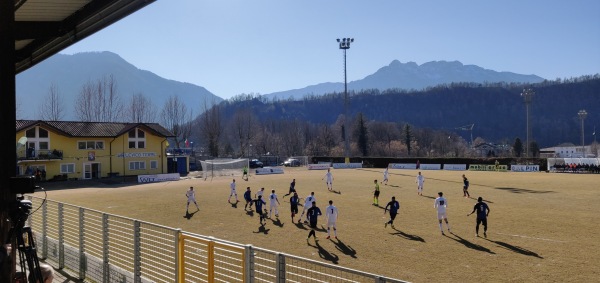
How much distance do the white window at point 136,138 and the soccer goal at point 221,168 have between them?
9330mm

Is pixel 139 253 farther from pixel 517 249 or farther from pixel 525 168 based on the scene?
pixel 525 168

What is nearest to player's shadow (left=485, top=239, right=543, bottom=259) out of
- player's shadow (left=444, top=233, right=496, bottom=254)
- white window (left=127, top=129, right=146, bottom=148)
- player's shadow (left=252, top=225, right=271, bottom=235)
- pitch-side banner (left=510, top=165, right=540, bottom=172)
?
player's shadow (left=444, top=233, right=496, bottom=254)

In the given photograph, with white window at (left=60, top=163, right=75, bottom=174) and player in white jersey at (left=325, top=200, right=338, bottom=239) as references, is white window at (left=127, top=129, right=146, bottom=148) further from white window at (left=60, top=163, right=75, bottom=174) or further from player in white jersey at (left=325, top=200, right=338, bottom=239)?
player in white jersey at (left=325, top=200, right=338, bottom=239)

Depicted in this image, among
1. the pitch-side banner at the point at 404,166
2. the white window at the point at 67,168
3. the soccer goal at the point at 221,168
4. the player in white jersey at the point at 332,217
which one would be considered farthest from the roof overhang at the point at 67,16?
the pitch-side banner at the point at 404,166

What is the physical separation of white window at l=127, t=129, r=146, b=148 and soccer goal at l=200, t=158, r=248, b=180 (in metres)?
9.33

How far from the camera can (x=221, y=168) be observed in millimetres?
58469

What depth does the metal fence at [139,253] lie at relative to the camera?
685 cm

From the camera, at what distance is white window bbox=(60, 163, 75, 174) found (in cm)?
5158

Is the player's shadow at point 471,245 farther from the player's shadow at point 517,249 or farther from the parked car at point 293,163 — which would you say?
the parked car at point 293,163

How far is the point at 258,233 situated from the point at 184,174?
44.8 m

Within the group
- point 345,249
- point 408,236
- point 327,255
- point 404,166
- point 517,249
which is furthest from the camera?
point 404,166

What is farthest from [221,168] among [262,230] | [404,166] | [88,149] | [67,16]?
[67,16]

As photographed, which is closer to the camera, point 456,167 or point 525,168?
point 525,168

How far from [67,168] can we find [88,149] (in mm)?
3628
